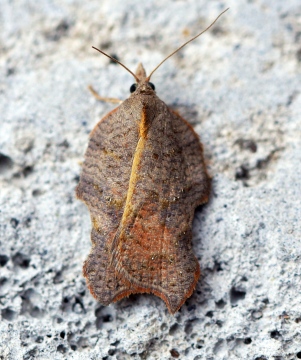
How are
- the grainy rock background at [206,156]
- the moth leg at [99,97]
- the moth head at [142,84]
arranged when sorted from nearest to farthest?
the grainy rock background at [206,156] → the moth head at [142,84] → the moth leg at [99,97]

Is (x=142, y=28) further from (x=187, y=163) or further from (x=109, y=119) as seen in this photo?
(x=187, y=163)

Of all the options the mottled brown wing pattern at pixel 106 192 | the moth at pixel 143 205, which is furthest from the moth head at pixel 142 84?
the mottled brown wing pattern at pixel 106 192

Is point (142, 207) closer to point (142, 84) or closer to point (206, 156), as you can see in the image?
point (206, 156)

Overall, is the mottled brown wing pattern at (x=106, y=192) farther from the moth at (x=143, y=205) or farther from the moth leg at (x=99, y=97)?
the moth leg at (x=99, y=97)

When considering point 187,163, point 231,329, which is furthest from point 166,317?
point 187,163

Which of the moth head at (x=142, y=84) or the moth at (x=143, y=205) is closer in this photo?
the moth at (x=143, y=205)

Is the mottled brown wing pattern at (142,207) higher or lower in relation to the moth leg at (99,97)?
lower

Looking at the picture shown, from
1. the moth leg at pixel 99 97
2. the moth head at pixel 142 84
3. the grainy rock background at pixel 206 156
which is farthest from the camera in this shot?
the moth leg at pixel 99 97
